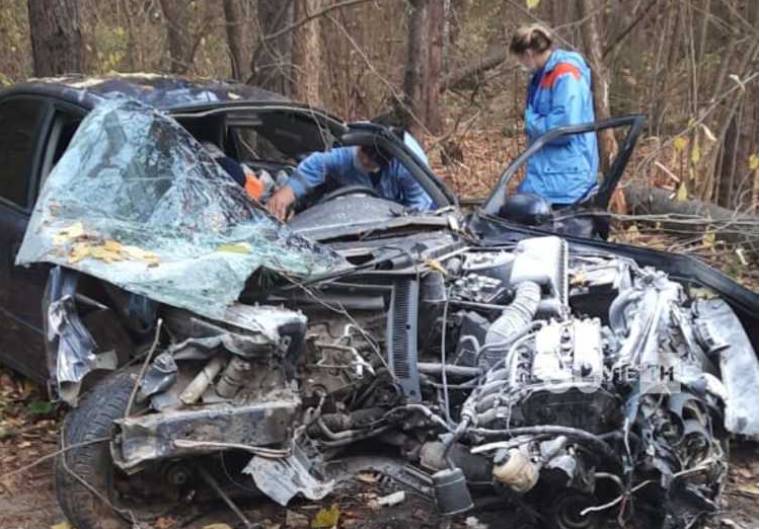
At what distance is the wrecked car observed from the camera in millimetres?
3600

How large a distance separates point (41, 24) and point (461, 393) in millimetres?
5573

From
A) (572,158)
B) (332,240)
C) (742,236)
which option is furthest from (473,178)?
(332,240)

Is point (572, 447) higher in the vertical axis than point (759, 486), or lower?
higher

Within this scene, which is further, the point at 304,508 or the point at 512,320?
the point at 304,508

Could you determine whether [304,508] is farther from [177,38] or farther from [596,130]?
[177,38]

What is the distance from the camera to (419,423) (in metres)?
4.07

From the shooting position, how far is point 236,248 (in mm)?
4055

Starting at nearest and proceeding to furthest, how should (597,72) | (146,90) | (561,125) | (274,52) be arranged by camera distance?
(146,90), (561,125), (597,72), (274,52)

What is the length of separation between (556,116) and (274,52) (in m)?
4.24

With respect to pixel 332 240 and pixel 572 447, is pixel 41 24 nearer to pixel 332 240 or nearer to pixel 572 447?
pixel 332 240

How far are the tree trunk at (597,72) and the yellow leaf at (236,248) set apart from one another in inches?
207

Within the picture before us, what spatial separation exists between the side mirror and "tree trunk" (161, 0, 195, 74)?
868 cm

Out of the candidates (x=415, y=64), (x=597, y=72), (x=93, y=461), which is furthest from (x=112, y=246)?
(x=415, y=64)

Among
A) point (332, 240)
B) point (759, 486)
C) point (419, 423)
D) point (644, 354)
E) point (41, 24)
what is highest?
point (41, 24)
